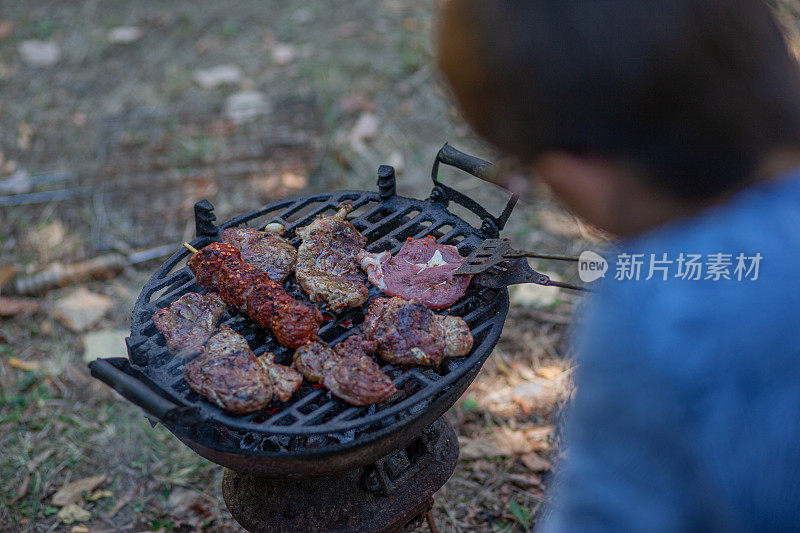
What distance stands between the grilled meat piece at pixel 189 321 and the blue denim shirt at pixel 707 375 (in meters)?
1.46

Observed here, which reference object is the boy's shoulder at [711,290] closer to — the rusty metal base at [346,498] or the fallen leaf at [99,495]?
the rusty metal base at [346,498]

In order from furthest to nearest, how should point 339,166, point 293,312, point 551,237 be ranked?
point 339,166
point 551,237
point 293,312

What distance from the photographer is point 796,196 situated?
1.21 m

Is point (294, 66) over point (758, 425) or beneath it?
beneath

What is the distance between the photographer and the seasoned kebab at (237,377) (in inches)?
80.4

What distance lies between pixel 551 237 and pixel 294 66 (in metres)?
3.39

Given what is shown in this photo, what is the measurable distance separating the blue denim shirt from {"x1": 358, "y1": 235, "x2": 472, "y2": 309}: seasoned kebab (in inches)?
46.1

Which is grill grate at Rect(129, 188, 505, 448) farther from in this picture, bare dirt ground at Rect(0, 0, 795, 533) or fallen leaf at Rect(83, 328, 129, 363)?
fallen leaf at Rect(83, 328, 129, 363)

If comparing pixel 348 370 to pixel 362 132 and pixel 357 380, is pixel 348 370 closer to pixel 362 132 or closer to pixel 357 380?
pixel 357 380

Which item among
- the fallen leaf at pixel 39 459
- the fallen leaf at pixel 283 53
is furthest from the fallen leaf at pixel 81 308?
the fallen leaf at pixel 283 53

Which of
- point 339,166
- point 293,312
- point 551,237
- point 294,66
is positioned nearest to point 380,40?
point 294,66

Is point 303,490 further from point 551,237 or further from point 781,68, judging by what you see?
point 551,237

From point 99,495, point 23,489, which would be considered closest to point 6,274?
point 23,489

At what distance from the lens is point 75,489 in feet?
11.0
